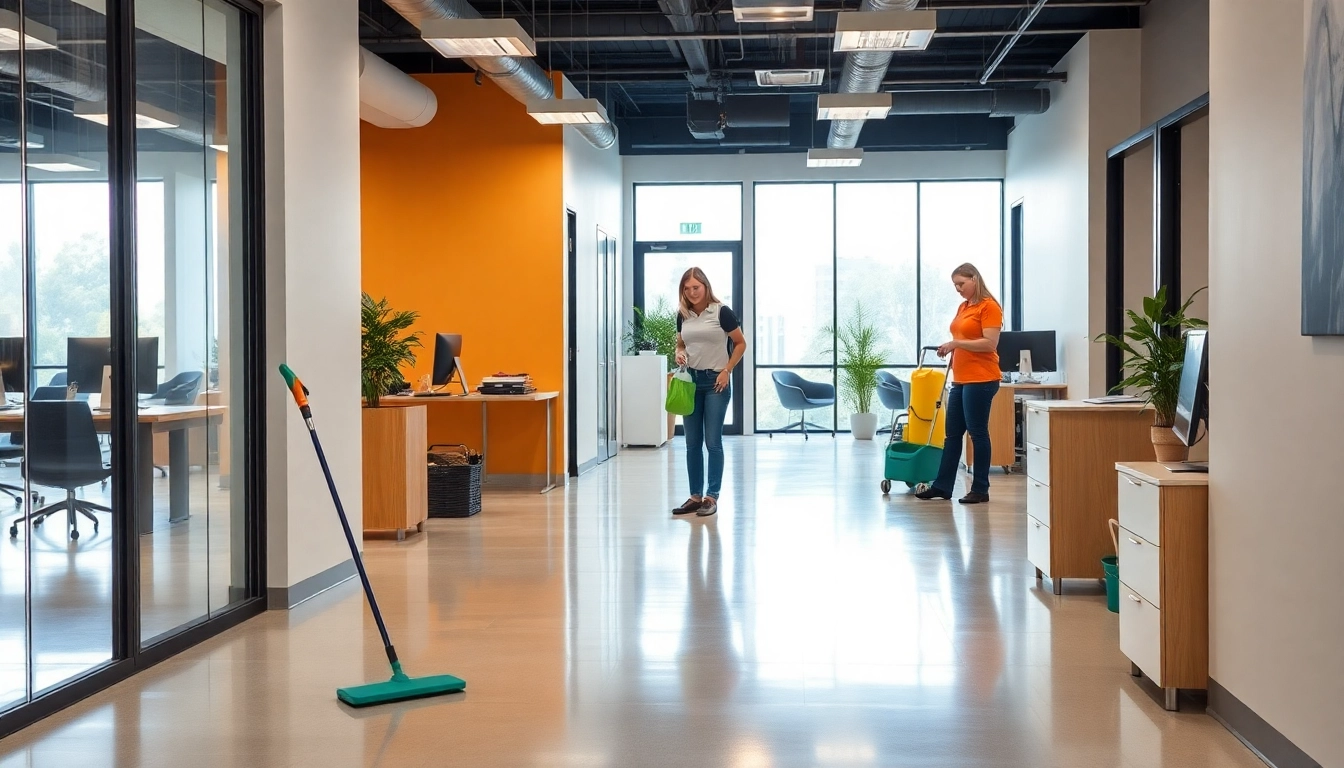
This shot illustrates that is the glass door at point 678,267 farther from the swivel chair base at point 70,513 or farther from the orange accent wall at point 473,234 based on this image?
the swivel chair base at point 70,513

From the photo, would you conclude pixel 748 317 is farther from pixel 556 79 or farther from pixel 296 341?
pixel 296 341

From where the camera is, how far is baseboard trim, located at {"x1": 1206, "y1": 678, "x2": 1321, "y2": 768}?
2.98 metres

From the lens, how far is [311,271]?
5527 mm

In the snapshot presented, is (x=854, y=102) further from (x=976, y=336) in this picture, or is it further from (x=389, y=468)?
(x=389, y=468)

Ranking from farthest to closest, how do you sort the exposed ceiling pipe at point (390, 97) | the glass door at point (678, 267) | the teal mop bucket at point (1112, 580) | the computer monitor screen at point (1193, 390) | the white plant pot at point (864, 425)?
the glass door at point (678, 267), the white plant pot at point (864, 425), the exposed ceiling pipe at point (390, 97), the teal mop bucket at point (1112, 580), the computer monitor screen at point (1193, 390)

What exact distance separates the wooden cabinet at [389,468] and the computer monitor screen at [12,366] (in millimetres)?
3371

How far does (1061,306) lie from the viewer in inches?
427

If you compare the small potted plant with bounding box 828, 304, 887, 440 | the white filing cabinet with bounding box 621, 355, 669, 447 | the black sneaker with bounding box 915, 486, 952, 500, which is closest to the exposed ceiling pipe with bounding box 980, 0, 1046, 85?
the black sneaker with bounding box 915, 486, 952, 500

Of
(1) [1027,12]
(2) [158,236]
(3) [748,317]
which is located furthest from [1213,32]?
(3) [748,317]

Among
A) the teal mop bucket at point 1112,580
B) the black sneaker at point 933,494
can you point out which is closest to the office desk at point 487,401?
the black sneaker at point 933,494

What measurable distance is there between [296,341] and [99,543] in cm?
153

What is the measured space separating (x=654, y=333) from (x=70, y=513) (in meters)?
10.1

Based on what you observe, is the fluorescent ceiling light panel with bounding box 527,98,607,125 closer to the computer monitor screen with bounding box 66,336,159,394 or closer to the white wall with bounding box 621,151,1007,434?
the computer monitor screen with bounding box 66,336,159,394

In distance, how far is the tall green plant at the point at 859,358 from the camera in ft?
46.9
